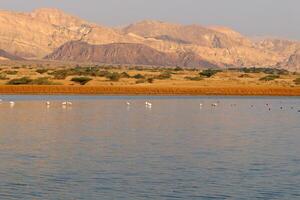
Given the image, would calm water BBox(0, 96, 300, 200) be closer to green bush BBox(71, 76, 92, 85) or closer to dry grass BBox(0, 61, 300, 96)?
dry grass BBox(0, 61, 300, 96)

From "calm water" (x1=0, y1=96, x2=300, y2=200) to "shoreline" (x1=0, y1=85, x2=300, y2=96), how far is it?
49.5 m

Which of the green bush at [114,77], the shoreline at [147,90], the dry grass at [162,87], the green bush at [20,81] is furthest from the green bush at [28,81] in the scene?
the green bush at [114,77]

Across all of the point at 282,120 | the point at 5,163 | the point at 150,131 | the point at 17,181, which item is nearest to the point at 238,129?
the point at 150,131

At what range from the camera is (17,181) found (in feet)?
78.6

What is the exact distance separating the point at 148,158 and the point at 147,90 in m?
74.3

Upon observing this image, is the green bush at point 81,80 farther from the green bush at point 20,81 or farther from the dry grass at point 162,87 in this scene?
the green bush at point 20,81

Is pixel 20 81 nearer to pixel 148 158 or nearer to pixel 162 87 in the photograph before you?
pixel 162 87

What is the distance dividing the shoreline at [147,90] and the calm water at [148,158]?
162 feet

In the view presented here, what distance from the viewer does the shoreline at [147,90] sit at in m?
102

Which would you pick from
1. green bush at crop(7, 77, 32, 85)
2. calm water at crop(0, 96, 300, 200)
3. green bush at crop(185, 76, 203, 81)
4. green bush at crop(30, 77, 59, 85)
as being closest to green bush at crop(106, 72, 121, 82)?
green bush at crop(30, 77, 59, 85)

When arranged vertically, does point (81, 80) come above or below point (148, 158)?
above

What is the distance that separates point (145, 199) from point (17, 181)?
15.2ft

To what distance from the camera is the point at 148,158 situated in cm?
2962

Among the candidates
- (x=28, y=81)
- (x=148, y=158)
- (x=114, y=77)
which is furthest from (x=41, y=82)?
(x=148, y=158)
